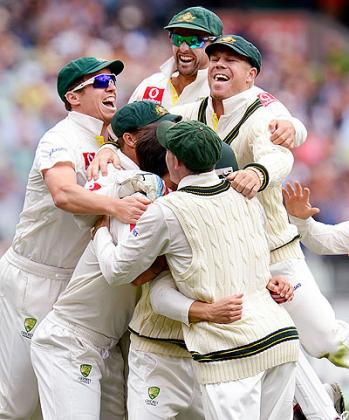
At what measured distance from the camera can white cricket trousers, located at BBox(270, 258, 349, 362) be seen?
5.95 meters

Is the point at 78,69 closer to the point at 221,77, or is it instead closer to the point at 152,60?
the point at 221,77

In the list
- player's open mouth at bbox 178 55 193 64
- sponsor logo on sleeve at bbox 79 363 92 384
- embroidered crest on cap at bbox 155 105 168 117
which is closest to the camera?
embroidered crest on cap at bbox 155 105 168 117

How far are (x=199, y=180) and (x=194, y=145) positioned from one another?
17 cm

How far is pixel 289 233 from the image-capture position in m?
6.02

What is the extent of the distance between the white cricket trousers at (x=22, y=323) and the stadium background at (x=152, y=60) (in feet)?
18.3

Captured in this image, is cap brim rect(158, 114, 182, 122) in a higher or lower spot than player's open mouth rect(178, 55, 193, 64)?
higher

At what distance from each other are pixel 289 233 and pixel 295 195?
19.5 inches

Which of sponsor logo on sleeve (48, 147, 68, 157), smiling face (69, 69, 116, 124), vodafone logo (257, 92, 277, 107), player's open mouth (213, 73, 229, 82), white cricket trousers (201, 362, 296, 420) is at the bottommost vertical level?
white cricket trousers (201, 362, 296, 420)

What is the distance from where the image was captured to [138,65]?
1452 centimetres

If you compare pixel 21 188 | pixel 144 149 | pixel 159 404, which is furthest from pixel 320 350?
pixel 21 188

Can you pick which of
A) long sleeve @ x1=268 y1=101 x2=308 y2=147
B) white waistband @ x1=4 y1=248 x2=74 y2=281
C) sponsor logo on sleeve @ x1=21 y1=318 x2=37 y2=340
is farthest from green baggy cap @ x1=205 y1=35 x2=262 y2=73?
sponsor logo on sleeve @ x1=21 y1=318 x2=37 y2=340

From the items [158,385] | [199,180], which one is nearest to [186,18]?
[199,180]

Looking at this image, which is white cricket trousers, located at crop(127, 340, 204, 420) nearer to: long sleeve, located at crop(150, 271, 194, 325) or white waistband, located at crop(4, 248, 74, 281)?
long sleeve, located at crop(150, 271, 194, 325)

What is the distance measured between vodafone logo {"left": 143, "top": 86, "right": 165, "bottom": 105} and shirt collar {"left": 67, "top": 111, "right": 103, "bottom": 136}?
78cm
